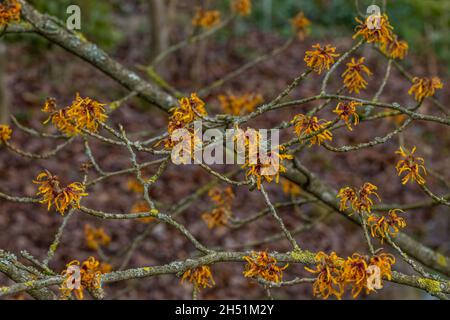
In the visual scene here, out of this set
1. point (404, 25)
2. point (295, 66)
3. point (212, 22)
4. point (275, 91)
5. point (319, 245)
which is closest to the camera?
point (212, 22)

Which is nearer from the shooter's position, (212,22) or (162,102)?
(162,102)

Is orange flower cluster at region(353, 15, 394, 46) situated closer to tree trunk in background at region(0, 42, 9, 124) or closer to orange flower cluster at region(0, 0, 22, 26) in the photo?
orange flower cluster at region(0, 0, 22, 26)

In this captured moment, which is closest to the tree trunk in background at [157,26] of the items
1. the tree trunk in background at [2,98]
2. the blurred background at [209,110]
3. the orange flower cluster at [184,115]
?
the blurred background at [209,110]

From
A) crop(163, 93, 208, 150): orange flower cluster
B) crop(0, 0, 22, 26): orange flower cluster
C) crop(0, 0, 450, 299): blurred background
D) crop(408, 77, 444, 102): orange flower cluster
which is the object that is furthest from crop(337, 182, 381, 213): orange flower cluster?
crop(0, 0, 450, 299): blurred background

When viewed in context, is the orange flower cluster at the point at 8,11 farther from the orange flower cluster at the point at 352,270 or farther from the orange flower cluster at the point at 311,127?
the orange flower cluster at the point at 352,270

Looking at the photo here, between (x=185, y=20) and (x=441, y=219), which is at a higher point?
(x=185, y=20)

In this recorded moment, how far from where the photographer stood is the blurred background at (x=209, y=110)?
537 cm

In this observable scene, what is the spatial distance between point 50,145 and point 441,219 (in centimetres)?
434

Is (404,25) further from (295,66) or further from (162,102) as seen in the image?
(162,102)

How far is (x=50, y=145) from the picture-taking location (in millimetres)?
6418

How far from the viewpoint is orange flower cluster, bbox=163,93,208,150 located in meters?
1.52
